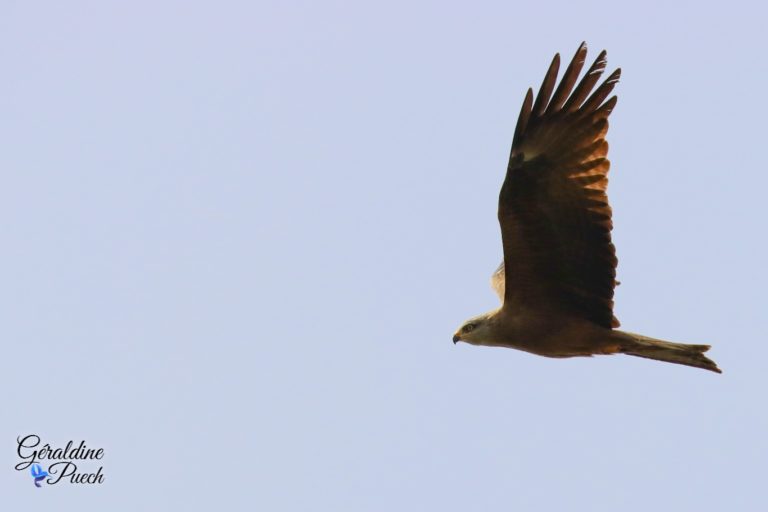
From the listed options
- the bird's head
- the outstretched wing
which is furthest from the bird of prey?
the bird's head

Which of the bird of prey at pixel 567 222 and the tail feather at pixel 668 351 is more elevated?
the bird of prey at pixel 567 222

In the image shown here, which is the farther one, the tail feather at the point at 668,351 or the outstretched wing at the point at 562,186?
the tail feather at the point at 668,351

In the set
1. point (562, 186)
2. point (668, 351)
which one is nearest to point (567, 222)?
point (562, 186)

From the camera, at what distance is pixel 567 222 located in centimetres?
1089

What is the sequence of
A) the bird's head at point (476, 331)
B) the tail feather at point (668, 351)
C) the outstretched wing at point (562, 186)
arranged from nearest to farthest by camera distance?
the outstretched wing at point (562, 186)
the tail feather at point (668, 351)
the bird's head at point (476, 331)

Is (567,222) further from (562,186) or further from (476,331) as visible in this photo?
(476,331)

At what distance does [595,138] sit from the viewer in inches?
428

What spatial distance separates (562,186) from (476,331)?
6.09ft

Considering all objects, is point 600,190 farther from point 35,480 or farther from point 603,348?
point 35,480

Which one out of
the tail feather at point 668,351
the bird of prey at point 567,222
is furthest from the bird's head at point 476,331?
the tail feather at point 668,351

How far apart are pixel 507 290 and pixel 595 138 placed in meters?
1.71

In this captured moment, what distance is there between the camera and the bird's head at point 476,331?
1174 centimetres

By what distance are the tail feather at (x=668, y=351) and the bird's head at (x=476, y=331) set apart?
4.39 ft

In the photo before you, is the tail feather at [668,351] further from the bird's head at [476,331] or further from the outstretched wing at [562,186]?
the bird's head at [476,331]
